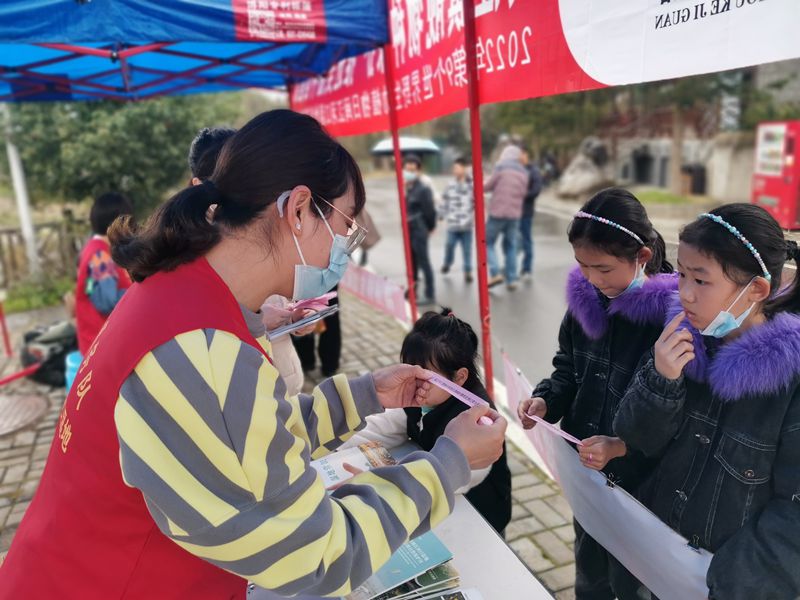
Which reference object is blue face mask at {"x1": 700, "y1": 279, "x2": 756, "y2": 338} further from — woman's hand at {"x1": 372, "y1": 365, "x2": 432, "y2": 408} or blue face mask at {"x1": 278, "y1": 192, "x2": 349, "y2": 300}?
blue face mask at {"x1": 278, "y1": 192, "x2": 349, "y2": 300}

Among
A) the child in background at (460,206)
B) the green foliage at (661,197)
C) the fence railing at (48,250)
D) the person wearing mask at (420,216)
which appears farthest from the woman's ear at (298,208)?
the green foliage at (661,197)

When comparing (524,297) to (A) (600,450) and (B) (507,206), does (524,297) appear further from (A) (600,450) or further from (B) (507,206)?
(A) (600,450)

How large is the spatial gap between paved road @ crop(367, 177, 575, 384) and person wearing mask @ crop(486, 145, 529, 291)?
303mm

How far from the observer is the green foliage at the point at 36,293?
7715 mm

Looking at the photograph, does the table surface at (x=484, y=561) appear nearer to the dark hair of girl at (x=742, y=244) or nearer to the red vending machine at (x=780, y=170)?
the dark hair of girl at (x=742, y=244)

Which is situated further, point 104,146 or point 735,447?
point 104,146

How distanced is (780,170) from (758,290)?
10867 mm

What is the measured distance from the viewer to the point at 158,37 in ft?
10.3

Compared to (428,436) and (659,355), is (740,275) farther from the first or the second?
(428,436)

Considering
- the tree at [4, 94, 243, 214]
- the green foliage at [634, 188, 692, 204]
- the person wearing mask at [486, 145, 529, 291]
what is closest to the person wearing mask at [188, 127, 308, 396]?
the person wearing mask at [486, 145, 529, 291]

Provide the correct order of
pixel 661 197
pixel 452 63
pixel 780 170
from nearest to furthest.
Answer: pixel 452 63 → pixel 780 170 → pixel 661 197

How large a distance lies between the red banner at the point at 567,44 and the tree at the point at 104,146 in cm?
667

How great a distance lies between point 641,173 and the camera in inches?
783

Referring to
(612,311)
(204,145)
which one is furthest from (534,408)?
(204,145)
